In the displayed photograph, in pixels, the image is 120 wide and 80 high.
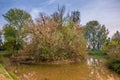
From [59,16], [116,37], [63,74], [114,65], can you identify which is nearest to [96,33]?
[116,37]

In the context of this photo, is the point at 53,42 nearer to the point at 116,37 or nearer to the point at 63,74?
the point at 63,74

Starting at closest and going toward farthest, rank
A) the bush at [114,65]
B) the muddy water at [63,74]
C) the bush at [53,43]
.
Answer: the muddy water at [63,74] < the bush at [114,65] < the bush at [53,43]

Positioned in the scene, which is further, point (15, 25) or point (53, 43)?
point (15, 25)

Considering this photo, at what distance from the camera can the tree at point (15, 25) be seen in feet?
84.0

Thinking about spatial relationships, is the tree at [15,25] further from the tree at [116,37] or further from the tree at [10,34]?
the tree at [116,37]

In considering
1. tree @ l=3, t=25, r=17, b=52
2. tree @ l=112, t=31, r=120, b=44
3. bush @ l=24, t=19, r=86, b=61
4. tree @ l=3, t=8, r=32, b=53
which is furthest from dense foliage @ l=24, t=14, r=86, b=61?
tree @ l=112, t=31, r=120, b=44

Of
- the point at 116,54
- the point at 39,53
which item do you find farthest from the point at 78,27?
the point at 116,54

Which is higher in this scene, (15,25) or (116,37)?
(15,25)

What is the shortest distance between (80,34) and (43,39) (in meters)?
4.52

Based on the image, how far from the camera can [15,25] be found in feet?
86.1

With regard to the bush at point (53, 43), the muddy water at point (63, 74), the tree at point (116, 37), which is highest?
the tree at point (116, 37)

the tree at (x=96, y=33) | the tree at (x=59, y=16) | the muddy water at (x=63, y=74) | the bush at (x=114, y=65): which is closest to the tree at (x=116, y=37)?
the tree at (x=96, y=33)

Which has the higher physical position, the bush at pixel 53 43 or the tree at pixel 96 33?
the tree at pixel 96 33

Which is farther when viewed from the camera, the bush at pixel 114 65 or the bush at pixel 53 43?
the bush at pixel 53 43
